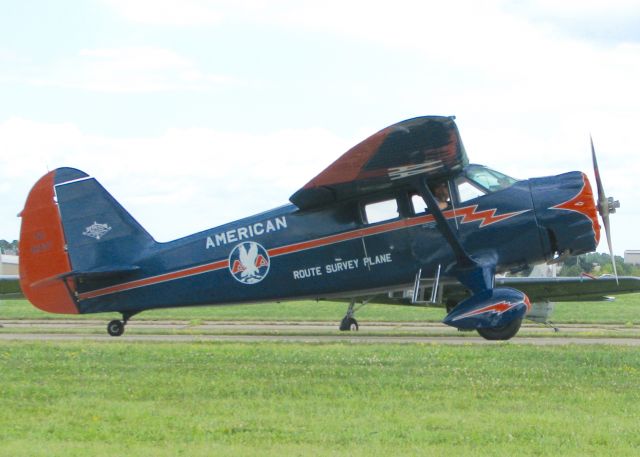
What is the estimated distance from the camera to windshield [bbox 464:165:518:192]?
15312mm

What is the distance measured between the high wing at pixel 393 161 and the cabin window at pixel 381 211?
288mm

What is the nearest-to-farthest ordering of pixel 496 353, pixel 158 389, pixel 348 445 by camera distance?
pixel 348 445, pixel 158 389, pixel 496 353

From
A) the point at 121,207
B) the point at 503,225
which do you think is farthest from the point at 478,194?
the point at 121,207

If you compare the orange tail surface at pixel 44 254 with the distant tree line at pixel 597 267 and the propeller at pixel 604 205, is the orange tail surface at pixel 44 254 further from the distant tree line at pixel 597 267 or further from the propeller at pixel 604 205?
the distant tree line at pixel 597 267

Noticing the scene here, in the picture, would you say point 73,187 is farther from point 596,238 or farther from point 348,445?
point 348,445

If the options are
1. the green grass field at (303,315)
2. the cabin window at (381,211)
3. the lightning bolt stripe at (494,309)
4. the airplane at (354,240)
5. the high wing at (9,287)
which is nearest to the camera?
the lightning bolt stripe at (494,309)

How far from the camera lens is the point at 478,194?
1530 cm

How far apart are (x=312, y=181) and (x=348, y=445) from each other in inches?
316

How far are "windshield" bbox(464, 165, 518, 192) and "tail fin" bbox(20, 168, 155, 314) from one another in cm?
574

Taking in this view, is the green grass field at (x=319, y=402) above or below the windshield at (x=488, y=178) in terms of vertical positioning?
below

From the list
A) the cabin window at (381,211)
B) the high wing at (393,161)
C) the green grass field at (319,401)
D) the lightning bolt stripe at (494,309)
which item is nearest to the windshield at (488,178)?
the high wing at (393,161)

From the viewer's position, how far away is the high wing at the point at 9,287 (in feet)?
88.3

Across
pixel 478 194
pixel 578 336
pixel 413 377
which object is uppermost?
pixel 478 194

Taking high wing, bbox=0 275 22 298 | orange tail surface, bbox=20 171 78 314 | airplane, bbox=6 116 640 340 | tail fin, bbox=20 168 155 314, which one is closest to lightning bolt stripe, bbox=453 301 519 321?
airplane, bbox=6 116 640 340
